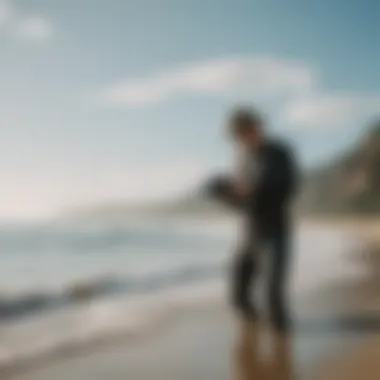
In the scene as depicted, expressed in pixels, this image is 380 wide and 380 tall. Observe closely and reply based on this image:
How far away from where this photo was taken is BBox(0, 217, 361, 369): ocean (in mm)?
1395

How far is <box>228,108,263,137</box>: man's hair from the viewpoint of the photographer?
1.44 m

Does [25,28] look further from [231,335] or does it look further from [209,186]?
[231,335]

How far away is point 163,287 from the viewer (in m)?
1.50

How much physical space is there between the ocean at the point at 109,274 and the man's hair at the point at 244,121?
174mm

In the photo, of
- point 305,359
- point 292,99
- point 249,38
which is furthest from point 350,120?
point 305,359

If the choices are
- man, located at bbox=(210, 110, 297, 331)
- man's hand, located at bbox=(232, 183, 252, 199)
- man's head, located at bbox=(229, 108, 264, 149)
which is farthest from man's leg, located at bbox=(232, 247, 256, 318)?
man's head, located at bbox=(229, 108, 264, 149)

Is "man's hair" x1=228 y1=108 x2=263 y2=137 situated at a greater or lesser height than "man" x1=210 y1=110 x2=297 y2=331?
greater

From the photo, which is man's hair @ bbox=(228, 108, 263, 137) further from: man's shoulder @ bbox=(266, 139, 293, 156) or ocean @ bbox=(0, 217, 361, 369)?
ocean @ bbox=(0, 217, 361, 369)

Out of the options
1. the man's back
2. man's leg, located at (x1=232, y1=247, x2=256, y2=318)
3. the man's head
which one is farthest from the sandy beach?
the man's head

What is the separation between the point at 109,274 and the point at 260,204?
315mm

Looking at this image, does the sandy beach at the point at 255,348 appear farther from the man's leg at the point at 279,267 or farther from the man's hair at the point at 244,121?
the man's hair at the point at 244,121

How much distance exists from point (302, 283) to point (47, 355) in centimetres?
50

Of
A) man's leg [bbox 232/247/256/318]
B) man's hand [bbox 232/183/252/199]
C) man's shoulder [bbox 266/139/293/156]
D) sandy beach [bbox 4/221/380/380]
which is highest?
man's shoulder [bbox 266/139/293/156]

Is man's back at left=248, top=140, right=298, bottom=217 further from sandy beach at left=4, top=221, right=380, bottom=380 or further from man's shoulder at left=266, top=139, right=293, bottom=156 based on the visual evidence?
sandy beach at left=4, top=221, right=380, bottom=380
